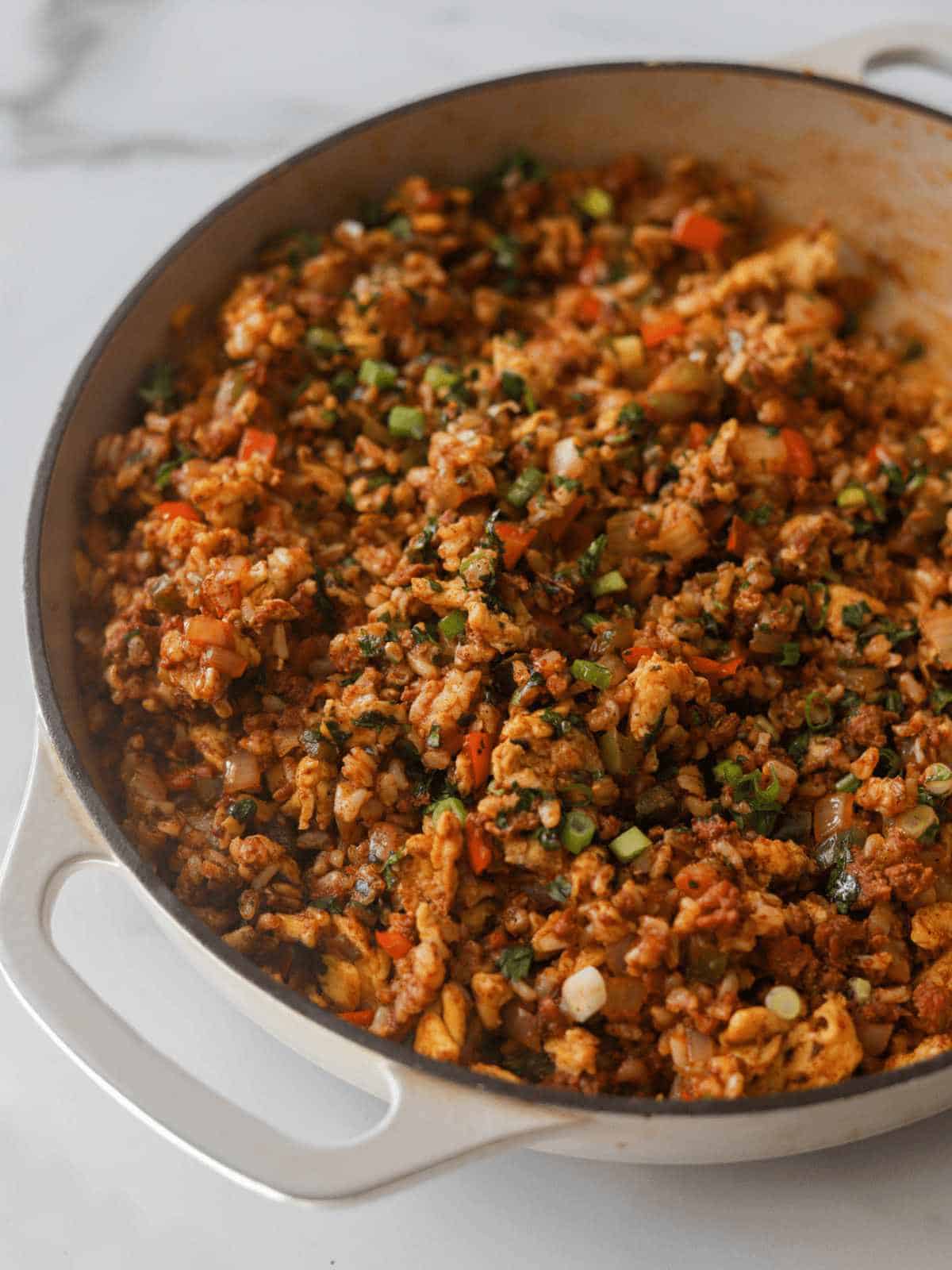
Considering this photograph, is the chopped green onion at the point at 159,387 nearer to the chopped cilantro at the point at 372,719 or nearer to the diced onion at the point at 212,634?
the diced onion at the point at 212,634

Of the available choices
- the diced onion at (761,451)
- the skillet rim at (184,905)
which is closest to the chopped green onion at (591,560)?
the diced onion at (761,451)

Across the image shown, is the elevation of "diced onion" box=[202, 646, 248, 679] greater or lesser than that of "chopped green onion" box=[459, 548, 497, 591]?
lesser

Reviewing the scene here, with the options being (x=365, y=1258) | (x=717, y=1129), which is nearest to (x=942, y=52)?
(x=717, y=1129)

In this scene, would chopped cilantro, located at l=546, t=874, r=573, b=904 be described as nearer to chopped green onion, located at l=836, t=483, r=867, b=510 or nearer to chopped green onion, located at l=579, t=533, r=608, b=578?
chopped green onion, located at l=579, t=533, r=608, b=578

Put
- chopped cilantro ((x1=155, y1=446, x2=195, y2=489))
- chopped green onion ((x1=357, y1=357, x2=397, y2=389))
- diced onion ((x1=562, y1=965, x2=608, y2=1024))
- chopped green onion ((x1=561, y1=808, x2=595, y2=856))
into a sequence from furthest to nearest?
chopped green onion ((x1=357, y1=357, x2=397, y2=389)), chopped cilantro ((x1=155, y1=446, x2=195, y2=489)), chopped green onion ((x1=561, y1=808, x2=595, y2=856)), diced onion ((x1=562, y1=965, x2=608, y2=1024))

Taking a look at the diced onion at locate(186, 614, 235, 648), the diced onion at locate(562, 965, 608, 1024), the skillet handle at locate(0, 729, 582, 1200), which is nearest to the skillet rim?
the skillet handle at locate(0, 729, 582, 1200)

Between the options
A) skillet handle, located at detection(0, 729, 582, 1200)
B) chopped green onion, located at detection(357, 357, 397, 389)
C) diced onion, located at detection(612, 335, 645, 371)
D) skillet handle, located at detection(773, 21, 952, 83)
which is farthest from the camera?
skillet handle, located at detection(773, 21, 952, 83)
